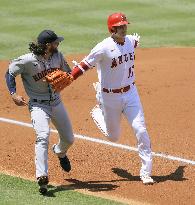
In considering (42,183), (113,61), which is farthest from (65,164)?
(113,61)

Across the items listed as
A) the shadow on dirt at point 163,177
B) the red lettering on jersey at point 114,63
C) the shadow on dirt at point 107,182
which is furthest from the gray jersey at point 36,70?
the shadow on dirt at point 163,177

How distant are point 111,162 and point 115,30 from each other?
79.1 inches

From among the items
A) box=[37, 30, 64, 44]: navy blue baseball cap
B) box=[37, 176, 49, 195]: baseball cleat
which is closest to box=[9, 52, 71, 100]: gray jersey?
box=[37, 30, 64, 44]: navy blue baseball cap

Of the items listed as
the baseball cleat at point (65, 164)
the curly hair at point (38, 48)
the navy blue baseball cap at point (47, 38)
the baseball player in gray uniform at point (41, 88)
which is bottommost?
the baseball cleat at point (65, 164)

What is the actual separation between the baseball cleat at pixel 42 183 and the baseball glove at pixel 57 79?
3.86 feet

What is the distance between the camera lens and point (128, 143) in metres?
11.1

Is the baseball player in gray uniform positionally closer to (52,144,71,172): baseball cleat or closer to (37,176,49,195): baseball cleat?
(37,176,49,195): baseball cleat

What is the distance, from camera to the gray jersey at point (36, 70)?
896cm

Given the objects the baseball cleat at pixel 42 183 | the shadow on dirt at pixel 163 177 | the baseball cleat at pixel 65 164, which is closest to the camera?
the baseball cleat at pixel 42 183

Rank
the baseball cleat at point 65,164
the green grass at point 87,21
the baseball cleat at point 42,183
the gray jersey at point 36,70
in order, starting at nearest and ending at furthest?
the baseball cleat at point 42,183, the gray jersey at point 36,70, the baseball cleat at point 65,164, the green grass at point 87,21

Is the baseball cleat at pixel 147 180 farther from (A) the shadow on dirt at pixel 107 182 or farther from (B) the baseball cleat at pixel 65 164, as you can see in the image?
(B) the baseball cleat at pixel 65 164

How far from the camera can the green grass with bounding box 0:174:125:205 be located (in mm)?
8264

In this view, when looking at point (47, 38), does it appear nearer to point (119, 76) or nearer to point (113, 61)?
point (113, 61)

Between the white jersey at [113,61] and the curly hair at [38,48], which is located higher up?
the curly hair at [38,48]
